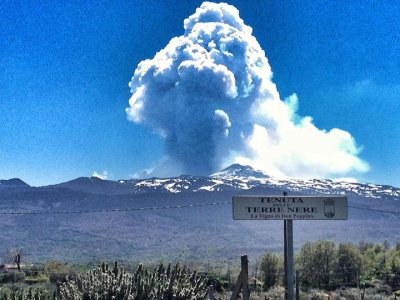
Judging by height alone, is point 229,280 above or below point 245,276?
below

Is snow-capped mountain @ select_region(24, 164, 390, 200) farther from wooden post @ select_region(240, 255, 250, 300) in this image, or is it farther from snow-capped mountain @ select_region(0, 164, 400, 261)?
wooden post @ select_region(240, 255, 250, 300)

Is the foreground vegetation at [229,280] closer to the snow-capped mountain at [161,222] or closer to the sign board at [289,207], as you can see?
the sign board at [289,207]

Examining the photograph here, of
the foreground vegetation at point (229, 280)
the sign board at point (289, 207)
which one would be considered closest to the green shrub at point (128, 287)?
the foreground vegetation at point (229, 280)

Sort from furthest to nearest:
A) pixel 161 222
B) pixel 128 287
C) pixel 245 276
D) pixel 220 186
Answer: pixel 220 186
pixel 161 222
pixel 128 287
pixel 245 276

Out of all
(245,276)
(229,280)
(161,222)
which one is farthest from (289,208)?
(161,222)

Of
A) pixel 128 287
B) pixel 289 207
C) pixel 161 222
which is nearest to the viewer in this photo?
pixel 128 287

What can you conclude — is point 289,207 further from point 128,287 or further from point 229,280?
point 229,280

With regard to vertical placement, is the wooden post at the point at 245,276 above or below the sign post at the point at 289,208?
below

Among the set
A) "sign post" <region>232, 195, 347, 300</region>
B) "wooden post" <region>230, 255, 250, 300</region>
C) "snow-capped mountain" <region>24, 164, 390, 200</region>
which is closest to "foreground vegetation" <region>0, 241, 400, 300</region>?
"wooden post" <region>230, 255, 250, 300</region>
